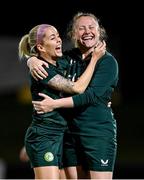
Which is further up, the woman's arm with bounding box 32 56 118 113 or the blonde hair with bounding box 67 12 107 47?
the blonde hair with bounding box 67 12 107 47

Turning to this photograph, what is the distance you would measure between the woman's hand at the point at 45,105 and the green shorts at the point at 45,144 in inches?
4.0

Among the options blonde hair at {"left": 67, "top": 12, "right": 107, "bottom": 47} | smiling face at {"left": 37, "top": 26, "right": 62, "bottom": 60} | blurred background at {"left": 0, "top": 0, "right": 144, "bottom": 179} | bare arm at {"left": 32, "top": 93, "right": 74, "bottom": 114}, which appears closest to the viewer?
bare arm at {"left": 32, "top": 93, "right": 74, "bottom": 114}

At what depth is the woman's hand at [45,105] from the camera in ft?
13.3

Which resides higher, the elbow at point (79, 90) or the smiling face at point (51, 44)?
the smiling face at point (51, 44)

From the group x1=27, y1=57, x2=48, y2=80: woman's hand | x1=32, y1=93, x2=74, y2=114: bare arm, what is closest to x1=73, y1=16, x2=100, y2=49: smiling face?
x1=27, y1=57, x2=48, y2=80: woman's hand

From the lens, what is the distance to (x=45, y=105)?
4062mm

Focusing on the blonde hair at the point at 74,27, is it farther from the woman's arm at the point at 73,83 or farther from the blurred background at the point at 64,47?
the blurred background at the point at 64,47

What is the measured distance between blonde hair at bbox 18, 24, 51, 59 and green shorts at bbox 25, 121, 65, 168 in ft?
1.54

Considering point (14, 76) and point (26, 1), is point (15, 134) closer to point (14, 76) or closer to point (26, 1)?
point (14, 76)

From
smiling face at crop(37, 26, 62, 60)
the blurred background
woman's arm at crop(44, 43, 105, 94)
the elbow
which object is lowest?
the blurred background

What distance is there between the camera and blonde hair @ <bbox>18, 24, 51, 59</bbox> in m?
4.17

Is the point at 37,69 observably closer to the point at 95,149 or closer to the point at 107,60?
the point at 107,60

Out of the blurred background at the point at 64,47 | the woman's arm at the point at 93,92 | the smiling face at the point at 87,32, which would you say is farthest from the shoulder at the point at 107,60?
the blurred background at the point at 64,47

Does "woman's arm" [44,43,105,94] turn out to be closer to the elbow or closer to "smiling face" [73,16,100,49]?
the elbow
